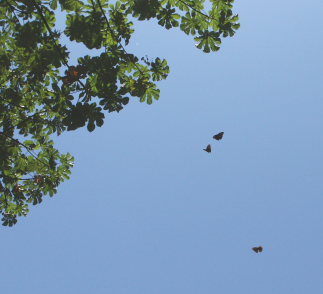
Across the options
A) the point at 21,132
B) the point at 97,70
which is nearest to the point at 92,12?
the point at 97,70

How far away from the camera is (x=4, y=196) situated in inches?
362

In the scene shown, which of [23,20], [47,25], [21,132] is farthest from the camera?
[21,132]

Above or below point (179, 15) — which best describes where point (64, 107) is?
below

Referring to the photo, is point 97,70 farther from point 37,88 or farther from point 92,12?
point 37,88

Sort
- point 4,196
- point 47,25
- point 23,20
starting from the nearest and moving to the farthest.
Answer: point 47,25
point 23,20
point 4,196

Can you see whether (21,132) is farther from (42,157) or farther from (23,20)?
(23,20)

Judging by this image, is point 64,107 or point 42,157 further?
point 42,157

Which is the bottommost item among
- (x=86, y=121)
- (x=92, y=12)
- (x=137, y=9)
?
(x=86, y=121)

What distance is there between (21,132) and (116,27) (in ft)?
10.8

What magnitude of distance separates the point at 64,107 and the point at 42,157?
1.83 metres

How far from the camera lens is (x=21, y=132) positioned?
8.44m

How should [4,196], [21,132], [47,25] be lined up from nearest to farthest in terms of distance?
[47,25], [21,132], [4,196]

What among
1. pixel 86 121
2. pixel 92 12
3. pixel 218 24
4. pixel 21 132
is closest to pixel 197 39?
pixel 218 24

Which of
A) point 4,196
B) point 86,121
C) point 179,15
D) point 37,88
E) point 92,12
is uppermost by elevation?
point 179,15
